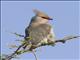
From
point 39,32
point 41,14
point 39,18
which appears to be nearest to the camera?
point 39,32

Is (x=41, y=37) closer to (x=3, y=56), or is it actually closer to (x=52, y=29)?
(x=52, y=29)

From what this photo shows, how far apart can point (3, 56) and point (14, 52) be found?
5.2 inches

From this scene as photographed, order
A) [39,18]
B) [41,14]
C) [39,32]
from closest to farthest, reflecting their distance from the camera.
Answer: [39,32] → [41,14] → [39,18]

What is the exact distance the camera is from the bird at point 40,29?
296 centimetres

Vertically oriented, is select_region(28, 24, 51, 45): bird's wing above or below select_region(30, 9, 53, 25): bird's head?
below

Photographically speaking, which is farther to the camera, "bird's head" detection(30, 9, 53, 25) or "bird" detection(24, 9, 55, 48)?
"bird's head" detection(30, 9, 53, 25)

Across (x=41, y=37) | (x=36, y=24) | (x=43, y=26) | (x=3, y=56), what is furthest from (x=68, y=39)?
(x=36, y=24)

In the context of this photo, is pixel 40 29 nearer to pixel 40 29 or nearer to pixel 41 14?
pixel 40 29

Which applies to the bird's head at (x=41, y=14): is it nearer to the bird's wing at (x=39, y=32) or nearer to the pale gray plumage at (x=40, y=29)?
the pale gray plumage at (x=40, y=29)

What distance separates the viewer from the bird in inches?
117

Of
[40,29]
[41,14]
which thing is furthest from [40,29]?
[41,14]

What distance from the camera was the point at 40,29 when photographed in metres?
3.14

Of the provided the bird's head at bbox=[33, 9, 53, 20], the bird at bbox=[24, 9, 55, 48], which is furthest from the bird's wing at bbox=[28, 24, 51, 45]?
the bird's head at bbox=[33, 9, 53, 20]

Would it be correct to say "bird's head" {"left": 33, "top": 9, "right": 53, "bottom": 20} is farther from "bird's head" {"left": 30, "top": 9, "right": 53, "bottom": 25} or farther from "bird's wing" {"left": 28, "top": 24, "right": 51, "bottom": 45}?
"bird's wing" {"left": 28, "top": 24, "right": 51, "bottom": 45}
